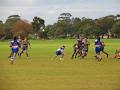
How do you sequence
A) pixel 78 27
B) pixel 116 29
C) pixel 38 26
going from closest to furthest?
1. pixel 116 29
2. pixel 78 27
3. pixel 38 26

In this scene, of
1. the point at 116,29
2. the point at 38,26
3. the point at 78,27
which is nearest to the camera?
the point at 116,29

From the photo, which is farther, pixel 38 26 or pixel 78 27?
pixel 38 26

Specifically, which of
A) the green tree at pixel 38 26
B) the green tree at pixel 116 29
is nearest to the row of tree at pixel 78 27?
the green tree at pixel 116 29

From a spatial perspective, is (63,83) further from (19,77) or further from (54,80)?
(19,77)

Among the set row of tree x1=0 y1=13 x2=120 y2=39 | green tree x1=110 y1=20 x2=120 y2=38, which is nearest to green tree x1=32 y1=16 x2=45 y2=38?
row of tree x1=0 y1=13 x2=120 y2=39

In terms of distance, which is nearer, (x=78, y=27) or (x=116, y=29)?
(x=116, y=29)

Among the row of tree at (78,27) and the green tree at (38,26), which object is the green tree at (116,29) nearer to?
the row of tree at (78,27)

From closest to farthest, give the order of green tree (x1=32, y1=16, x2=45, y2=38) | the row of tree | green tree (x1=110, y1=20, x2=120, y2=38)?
the row of tree < green tree (x1=110, y1=20, x2=120, y2=38) < green tree (x1=32, y1=16, x2=45, y2=38)

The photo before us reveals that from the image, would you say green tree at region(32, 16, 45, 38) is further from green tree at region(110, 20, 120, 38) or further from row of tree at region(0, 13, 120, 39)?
green tree at region(110, 20, 120, 38)

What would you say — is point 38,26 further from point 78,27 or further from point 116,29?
point 116,29

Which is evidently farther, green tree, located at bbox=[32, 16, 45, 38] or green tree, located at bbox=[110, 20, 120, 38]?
green tree, located at bbox=[32, 16, 45, 38]

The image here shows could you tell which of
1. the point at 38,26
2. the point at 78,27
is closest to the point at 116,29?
the point at 78,27

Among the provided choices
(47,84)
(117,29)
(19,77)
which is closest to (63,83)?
(47,84)

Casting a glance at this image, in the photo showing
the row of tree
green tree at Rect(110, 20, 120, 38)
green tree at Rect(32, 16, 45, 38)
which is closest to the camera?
the row of tree
